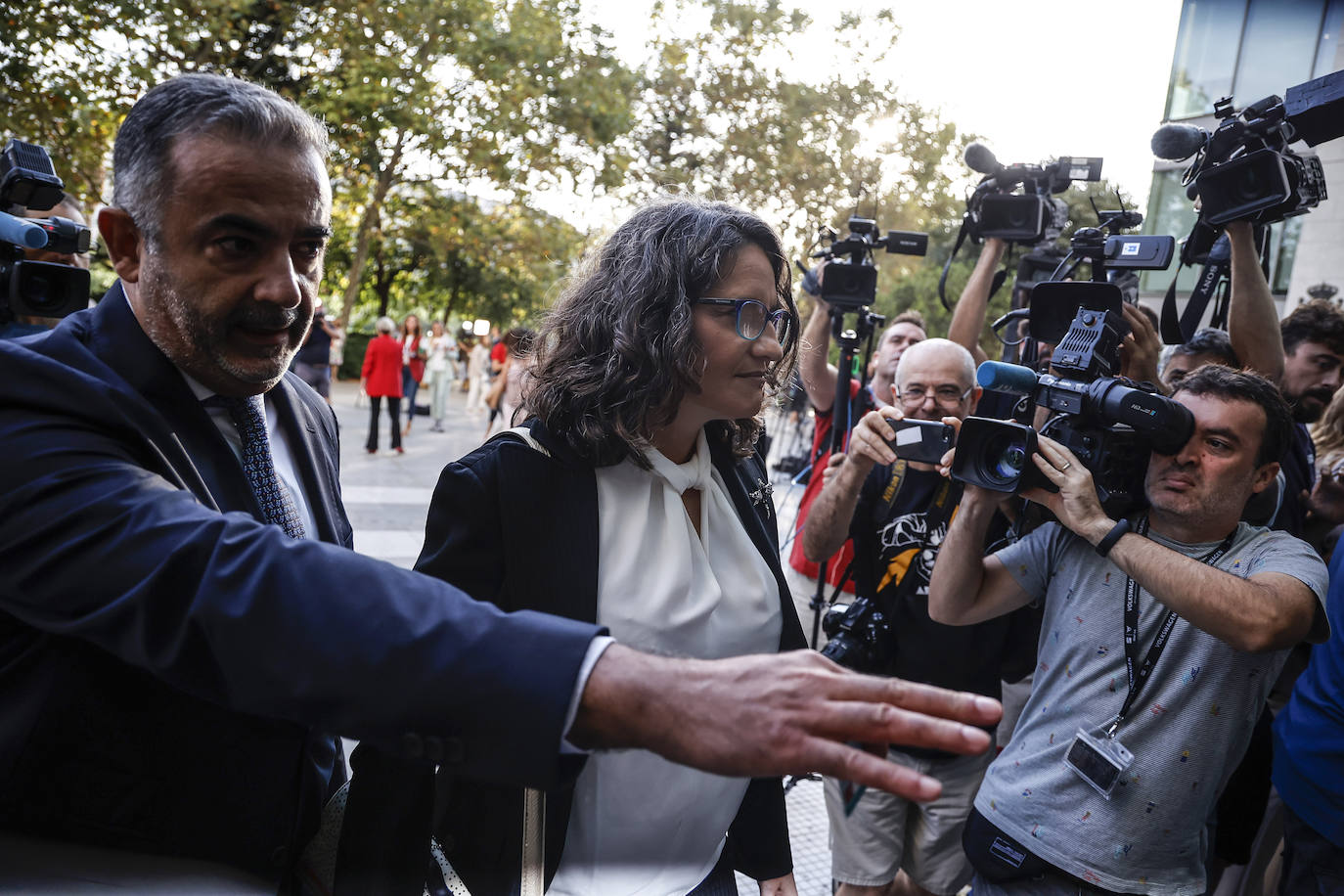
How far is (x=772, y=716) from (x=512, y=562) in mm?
945

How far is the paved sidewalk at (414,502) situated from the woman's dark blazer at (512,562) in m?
1.76

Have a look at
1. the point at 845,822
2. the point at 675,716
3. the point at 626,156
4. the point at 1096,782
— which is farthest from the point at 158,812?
the point at 626,156

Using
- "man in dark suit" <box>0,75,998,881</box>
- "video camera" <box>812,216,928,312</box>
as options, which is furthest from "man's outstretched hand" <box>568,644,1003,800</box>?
"video camera" <box>812,216,928,312</box>

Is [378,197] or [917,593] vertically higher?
[378,197]

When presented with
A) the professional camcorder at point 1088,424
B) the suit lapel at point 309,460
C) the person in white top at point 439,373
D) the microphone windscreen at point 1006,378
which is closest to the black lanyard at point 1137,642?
the professional camcorder at point 1088,424

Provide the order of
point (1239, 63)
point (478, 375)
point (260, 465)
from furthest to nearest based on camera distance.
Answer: point (478, 375) < point (1239, 63) < point (260, 465)

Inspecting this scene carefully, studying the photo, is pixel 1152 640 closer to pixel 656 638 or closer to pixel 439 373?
pixel 656 638

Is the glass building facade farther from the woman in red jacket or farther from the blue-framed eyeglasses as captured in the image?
the blue-framed eyeglasses

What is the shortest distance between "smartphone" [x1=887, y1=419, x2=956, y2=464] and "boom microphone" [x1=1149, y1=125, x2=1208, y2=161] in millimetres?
1074

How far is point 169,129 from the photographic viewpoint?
1.35m

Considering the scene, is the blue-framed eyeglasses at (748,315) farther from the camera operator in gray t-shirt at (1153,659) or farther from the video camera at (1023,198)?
the video camera at (1023,198)

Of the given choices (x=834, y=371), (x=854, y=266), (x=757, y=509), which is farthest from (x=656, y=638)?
Result: (x=834, y=371)

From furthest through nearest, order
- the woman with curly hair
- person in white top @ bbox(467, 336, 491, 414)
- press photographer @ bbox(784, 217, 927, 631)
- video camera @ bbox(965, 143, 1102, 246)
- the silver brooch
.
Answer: person in white top @ bbox(467, 336, 491, 414)
press photographer @ bbox(784, 217, 927, 631)
video camera @ bbox(965, 143, 1102, 246)
the silver brooch
the woman with curly hair

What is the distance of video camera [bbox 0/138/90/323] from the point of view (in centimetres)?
259
